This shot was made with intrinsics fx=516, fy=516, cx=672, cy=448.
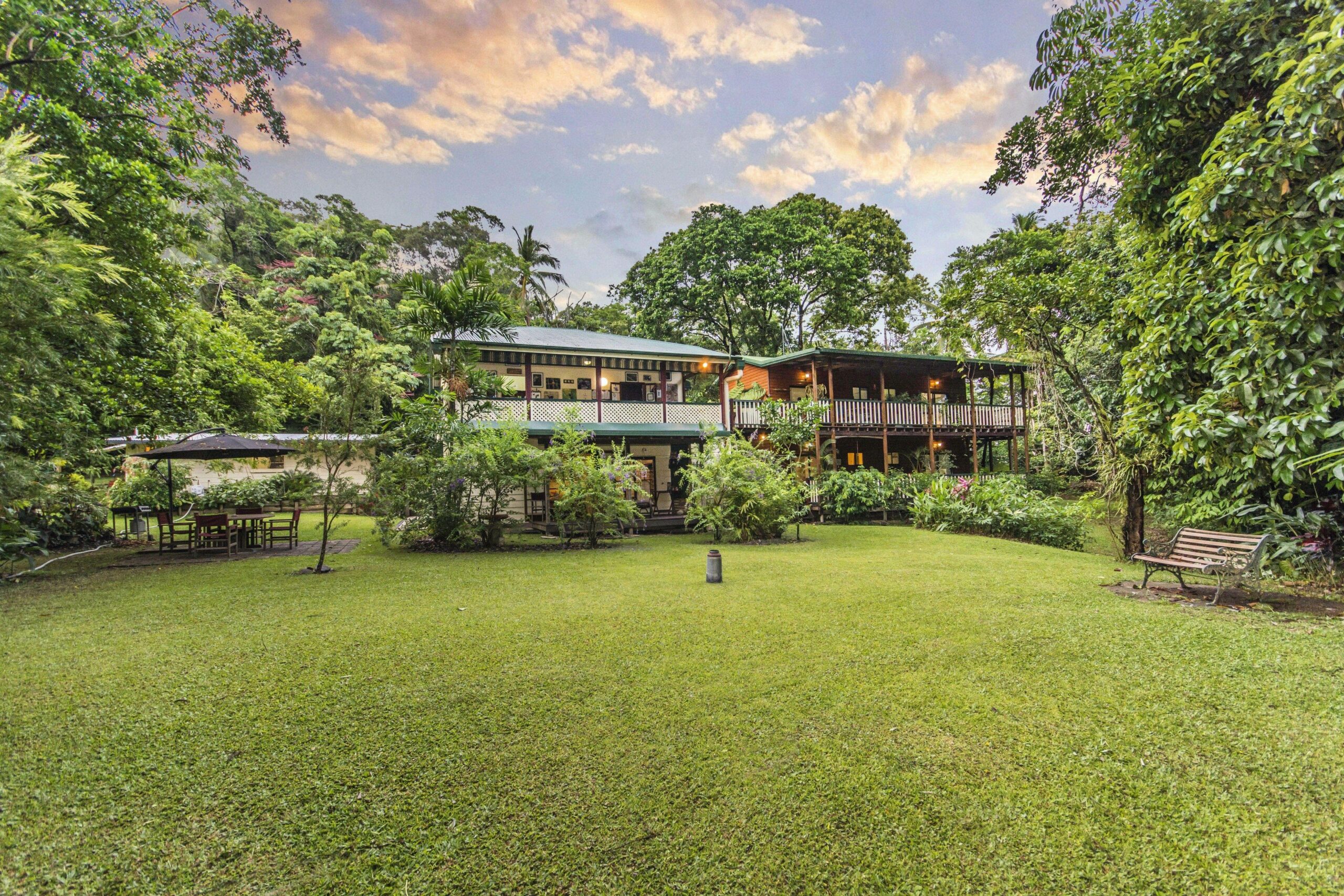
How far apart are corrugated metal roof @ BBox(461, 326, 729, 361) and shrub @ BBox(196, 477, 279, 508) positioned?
10727 mm

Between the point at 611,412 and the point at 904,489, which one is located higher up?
the point at 611,412

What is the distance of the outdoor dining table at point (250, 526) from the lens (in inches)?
419

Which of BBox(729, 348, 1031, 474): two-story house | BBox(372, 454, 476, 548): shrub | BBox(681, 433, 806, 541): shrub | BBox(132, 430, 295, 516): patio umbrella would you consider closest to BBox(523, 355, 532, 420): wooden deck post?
BBox(372, 454, 476, 548): shrub

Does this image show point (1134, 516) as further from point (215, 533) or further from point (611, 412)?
point (215, 533)

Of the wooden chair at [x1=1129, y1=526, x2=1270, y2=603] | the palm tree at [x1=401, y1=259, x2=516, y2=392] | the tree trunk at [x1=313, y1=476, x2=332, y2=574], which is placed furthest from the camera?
the palm tree at [x1=401, y1=259, x2=516, y2=392]

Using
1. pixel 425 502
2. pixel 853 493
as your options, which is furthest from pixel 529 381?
pixel 853 493

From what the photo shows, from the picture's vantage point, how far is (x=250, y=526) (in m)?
11.5

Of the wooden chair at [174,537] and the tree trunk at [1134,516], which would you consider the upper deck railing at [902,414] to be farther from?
the wooden chair at [174,537]

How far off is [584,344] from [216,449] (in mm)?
9633

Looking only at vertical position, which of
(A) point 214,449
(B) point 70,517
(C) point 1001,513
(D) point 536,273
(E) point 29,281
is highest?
(D) point 536,273

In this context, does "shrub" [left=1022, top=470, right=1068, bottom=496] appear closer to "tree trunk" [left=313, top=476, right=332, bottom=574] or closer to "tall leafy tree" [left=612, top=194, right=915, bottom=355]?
"tall leafy tree" [left=612, top=194, right=915, bottom=355]

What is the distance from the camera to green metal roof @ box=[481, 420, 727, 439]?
14914 mm

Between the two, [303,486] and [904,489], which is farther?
[904,489]

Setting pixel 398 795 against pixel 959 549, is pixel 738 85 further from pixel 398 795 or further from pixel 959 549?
pixel 398 795
